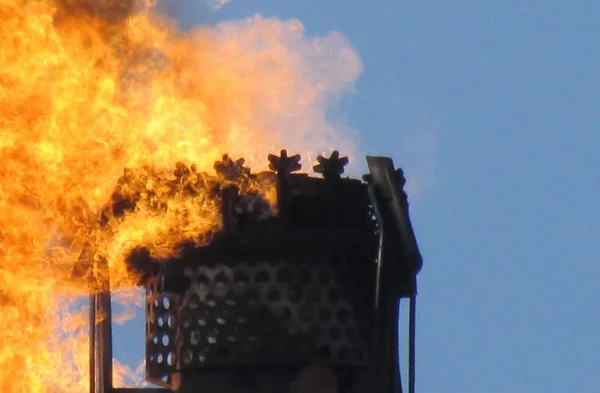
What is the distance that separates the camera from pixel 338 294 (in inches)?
542

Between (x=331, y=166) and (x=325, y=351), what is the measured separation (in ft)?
5.14

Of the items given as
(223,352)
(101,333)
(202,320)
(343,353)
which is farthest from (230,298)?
(101,333)

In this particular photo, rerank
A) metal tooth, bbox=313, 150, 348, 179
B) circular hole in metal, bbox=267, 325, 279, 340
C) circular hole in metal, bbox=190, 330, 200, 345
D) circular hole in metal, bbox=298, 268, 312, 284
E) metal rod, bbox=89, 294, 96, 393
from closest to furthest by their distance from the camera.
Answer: circular hole in metal, bbox=267, 325, 279, 340 < circular hole in metal, bbox=298, 268, 312, 284 < circular hole in metal, bbox=190, 330, 200, 345 < metal tooth, bbox=313, 150, 348, 179 < metal rod, bbox=89, 294, 96, 393

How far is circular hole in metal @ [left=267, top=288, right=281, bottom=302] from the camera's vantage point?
13570 millimetres

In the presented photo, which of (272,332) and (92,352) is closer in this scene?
(272,332)

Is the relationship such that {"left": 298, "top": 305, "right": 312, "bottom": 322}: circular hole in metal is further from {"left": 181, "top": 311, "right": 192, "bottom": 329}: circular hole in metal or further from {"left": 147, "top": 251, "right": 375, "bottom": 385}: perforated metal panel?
{"left": 181, "top": 311, "right": 192, "bottom": 329}: circular hole in metal

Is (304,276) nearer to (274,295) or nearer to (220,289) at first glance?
(274,295)

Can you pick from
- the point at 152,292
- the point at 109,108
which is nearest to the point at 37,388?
the point at 152,292

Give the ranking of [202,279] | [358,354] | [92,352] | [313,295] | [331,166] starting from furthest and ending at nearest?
1. [92,352]
2. [331,166]
3. [202,279]
4. [358,354]
5. [313,295]

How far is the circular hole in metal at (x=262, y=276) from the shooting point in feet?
44.7

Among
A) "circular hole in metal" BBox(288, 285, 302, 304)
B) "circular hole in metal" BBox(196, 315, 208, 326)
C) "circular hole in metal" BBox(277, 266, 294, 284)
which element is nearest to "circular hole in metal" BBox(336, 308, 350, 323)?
"circular hole in metal" BBox(288, 285, 302, 304)

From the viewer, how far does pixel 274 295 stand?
13578mm

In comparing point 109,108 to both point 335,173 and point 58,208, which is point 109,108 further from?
point 335,173

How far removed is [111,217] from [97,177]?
555 mm
